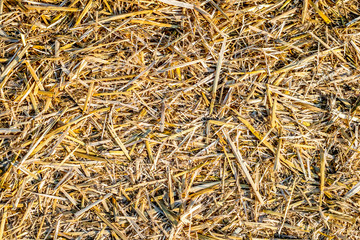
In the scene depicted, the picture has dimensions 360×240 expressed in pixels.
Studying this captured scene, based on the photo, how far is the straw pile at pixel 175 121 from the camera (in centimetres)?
180

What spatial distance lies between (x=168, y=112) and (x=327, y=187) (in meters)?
1.07

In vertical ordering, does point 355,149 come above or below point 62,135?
below

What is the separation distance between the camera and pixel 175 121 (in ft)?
6.10

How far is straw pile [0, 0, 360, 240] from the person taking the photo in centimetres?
180

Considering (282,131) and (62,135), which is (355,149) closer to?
(282,131)

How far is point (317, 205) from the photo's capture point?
6.11ft

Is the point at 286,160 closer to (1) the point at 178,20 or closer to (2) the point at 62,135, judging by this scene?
(1) the point at 178,20

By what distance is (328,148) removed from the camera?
6.21 feet

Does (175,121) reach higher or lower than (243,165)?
higher

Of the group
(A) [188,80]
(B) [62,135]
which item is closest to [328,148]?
(A) [188,80]

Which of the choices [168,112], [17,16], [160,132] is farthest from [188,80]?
[17,16]

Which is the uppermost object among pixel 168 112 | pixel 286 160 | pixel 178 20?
pixel 178 20

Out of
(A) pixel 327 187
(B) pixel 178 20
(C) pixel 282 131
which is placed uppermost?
(B) pixel 178 20

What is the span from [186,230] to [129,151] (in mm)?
574
